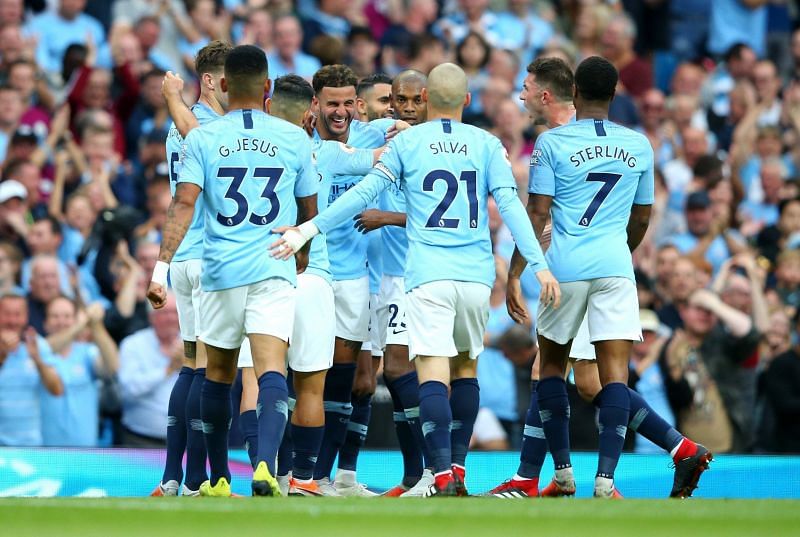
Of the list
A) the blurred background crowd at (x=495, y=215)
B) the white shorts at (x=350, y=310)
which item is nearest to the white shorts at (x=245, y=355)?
the white shorts at (x=350, y=310)

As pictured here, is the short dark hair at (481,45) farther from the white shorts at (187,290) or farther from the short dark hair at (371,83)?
the white shorts at (187,290)

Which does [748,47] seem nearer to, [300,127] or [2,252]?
[2,252]

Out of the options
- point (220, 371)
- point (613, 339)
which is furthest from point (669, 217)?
point (220, 371)

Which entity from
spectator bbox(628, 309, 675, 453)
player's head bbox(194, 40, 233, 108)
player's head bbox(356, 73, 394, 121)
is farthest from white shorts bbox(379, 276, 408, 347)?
spectator bbox(628, 309, 675, 453)

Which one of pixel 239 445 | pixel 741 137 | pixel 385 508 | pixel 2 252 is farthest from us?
pixel 741 137

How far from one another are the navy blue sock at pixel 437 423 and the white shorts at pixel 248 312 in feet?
3.02

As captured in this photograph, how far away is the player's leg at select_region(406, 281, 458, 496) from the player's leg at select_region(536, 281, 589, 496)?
690mm

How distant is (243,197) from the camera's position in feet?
30.6

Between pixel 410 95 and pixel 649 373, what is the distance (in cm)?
499

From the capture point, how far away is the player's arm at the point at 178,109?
32.4ft

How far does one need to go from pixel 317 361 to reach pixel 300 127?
1461 millimetres

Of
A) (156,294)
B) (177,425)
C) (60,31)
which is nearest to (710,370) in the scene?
(177,425)

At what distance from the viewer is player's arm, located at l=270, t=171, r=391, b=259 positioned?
9312 millimetres

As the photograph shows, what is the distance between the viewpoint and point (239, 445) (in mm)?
13242
